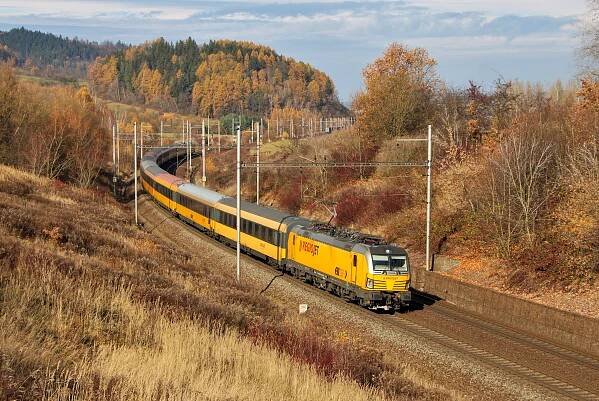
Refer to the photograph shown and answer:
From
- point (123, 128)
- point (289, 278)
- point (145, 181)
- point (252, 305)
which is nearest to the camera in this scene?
point (252, 305)

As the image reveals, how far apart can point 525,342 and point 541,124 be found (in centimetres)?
1612

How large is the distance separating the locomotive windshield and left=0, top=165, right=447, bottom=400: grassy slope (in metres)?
8.06

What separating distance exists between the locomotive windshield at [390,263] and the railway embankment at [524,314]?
3.55 meters

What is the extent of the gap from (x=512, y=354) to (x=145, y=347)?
1412 cm

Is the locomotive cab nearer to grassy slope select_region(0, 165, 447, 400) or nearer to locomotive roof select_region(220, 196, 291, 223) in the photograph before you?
grassy slope select_region(0, 165, 447, 400)

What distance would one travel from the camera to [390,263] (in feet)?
86.0

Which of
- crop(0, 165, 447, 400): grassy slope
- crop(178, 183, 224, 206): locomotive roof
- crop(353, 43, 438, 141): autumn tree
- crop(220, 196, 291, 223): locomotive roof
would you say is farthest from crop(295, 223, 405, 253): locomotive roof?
crop(353, 43, 438, 141): autumn tree

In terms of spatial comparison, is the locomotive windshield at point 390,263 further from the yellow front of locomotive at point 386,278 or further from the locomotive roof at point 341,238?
the locomotive roof at point 341,238

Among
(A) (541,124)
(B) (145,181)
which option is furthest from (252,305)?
(B) (145,181)

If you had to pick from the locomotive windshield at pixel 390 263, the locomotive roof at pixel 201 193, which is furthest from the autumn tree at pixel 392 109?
the locomotive windshield at pixel 390 263

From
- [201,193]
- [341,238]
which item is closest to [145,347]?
[341,238]

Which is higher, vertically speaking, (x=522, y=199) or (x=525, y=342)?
(x=522, y=199)

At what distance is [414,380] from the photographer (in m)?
16.4

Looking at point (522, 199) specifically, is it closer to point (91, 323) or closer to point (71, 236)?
point (71, 236)
